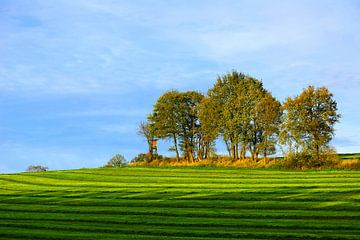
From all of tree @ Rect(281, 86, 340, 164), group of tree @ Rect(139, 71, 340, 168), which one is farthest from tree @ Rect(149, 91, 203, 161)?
tree @ Rect(281, 86, 340, 164)

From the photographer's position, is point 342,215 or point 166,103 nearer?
point 342,215

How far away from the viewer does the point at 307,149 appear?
154 ft

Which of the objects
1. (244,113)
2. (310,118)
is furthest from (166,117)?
(310,118)

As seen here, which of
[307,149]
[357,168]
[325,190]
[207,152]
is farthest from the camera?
[207,152]

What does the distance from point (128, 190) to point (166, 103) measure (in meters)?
36.7

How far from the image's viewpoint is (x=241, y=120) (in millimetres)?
56500

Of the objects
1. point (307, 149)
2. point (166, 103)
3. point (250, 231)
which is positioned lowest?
point (250, 231)

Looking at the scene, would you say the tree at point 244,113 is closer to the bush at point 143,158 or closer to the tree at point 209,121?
the tree at point 209,121

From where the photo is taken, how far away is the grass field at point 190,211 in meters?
17.4

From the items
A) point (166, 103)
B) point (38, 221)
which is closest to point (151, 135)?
point (166, 103)

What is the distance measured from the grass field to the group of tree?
16609 mm

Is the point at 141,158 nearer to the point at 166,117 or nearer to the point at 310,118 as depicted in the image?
the point at 166,117

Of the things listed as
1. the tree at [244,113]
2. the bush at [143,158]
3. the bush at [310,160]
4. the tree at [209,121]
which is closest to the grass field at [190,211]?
the bush at [310,160]

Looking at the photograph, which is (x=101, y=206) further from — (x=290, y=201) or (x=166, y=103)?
(x=166, y=103)
